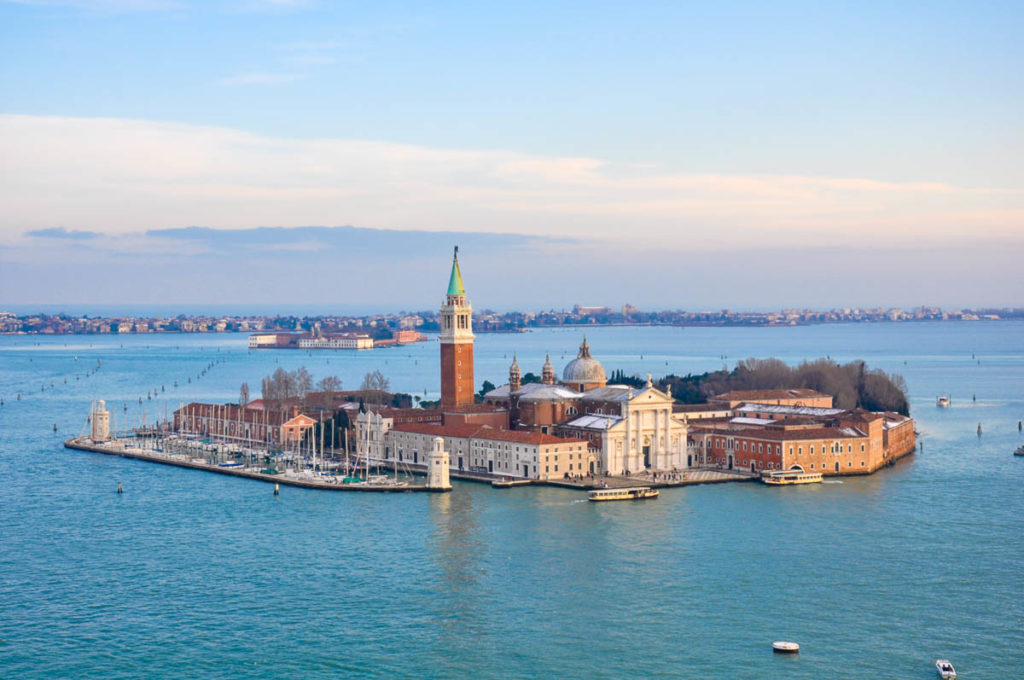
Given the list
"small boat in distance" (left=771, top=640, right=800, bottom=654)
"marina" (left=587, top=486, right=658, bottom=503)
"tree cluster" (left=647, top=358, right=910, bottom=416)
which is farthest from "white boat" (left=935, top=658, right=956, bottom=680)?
"tree cluster" (left=647, top=358, right=910, bottom=416)

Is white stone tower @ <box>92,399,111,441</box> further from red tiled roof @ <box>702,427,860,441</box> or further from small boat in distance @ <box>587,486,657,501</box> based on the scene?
red tiled roof @ <box>702,427,860,441</box>

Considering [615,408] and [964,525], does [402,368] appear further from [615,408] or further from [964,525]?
[964,525]

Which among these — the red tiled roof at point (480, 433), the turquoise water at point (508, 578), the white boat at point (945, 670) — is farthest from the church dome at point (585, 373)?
the white boat at point (945, 670)

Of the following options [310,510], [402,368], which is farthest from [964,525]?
[402,368]

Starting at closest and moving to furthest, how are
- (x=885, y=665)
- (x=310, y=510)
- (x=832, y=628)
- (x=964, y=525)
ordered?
1. (x=885, y=665)
2. (x=832, y=628)
3. (x=964, y=525)
4. (x=310, y=510)

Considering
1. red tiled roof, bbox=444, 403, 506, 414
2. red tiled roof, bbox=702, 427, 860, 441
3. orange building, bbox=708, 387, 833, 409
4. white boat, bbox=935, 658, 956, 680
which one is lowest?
white boat, bbox=935, 658, 956, 680

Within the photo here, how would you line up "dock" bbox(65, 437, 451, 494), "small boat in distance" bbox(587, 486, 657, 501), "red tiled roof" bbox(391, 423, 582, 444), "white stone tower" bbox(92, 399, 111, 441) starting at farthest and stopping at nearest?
"white stone tower" bbox(92, 399, 111, 441) → "red tiled roof" bbox(391, 423, 582, 444) → "dock" bbox(65, 437, 451, 494) → "small boat in distance" bbox(587, 486, 657, 501)

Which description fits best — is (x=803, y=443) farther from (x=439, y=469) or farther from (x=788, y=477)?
(x=439, y=469)
